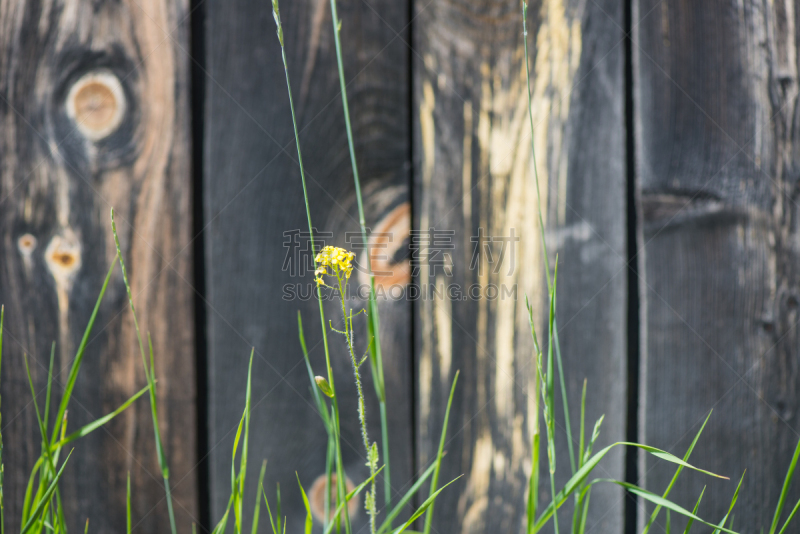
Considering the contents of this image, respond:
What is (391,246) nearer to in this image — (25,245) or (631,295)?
(631,295)

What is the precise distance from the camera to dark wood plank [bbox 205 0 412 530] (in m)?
0.89

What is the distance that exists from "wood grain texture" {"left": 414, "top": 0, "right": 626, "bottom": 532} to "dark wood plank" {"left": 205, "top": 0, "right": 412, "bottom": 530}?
0.17 ft

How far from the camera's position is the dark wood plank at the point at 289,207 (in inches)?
34.9

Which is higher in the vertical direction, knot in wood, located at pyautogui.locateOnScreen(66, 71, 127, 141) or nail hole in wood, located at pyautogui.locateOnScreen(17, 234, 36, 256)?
knot in wood, located at pyautogui.locateOnScreen(66, 71, 127, 141)

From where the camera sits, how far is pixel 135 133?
0.88m

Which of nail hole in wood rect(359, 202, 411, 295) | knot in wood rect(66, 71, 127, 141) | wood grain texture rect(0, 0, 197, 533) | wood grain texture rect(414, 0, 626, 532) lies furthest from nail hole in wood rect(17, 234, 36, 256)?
wood grain texture rect(414, 0, 626, 532)

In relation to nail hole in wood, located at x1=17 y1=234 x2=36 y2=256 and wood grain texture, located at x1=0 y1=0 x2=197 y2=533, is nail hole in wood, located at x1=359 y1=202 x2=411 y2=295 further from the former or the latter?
nail hole in wood, located at x1=17 y1=234 x2=36 y2=256

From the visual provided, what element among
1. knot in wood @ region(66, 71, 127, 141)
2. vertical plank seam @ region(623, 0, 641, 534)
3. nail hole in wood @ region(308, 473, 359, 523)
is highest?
knot in wood @ region(66, 71, 127, 141)

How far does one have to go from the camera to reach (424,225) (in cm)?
90

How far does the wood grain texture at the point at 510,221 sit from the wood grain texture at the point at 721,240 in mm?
66

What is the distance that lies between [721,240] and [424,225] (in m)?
0.55

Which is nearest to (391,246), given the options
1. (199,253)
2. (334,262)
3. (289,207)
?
(289,207)

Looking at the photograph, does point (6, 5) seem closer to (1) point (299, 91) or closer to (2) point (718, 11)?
(1) point (299, 91)

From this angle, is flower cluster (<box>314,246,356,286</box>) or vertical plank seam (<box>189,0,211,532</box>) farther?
vertical plank seam (<box>189,0,211,532</box>)
